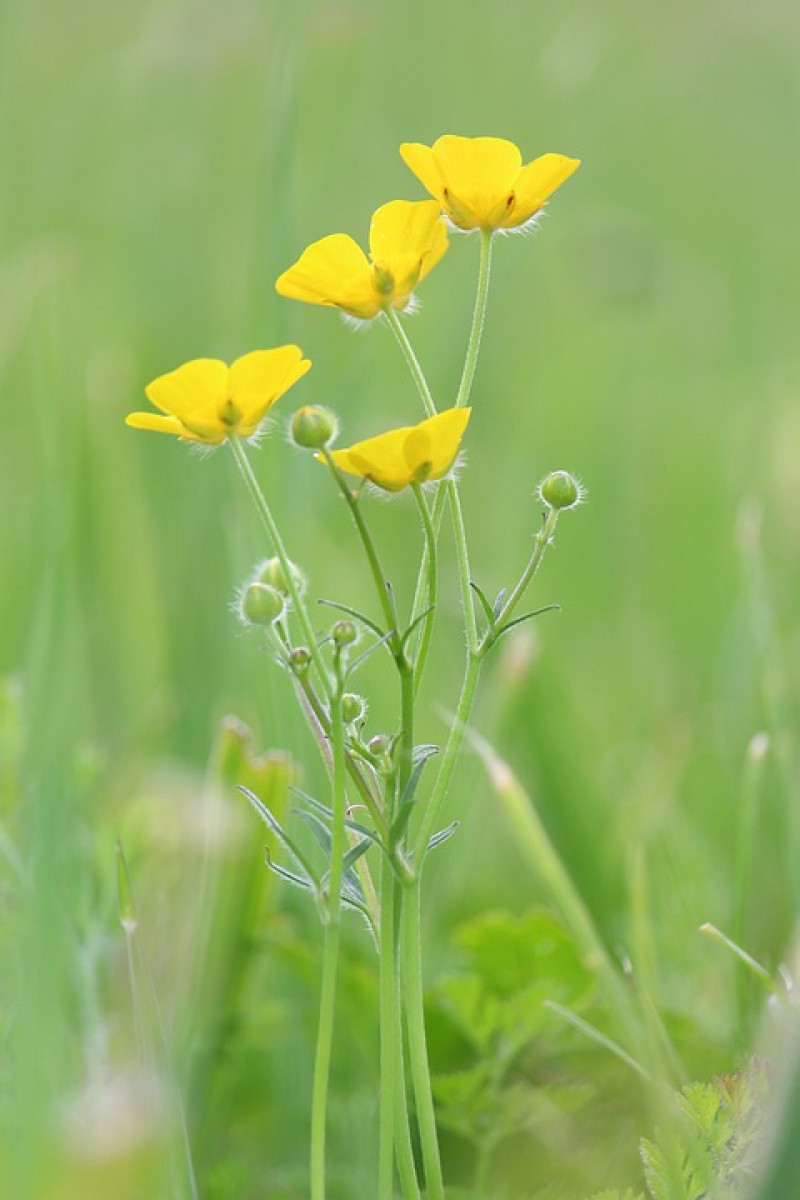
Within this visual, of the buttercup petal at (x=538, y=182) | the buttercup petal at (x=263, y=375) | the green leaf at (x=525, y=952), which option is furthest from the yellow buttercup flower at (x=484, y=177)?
the green leaf at (x=525, y=952)

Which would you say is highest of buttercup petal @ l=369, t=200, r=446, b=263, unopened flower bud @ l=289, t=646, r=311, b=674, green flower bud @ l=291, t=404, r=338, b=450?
buttercup petal @ l=369, t=200, r=446, b=263

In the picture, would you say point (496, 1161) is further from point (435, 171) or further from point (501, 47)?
point (501, 47)

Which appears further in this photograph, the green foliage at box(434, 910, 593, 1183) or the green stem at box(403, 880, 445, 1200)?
the green foliage at box(434, 910, 593, 1183)

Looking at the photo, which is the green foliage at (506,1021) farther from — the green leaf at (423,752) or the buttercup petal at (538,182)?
the buttercup petal at (538,182)

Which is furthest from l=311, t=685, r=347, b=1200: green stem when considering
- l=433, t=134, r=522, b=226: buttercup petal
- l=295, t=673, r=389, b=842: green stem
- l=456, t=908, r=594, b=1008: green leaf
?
l=456, t=908, r=594, b=1008: green leaf

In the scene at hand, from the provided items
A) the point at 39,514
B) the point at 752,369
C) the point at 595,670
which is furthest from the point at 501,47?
the point at 39,514

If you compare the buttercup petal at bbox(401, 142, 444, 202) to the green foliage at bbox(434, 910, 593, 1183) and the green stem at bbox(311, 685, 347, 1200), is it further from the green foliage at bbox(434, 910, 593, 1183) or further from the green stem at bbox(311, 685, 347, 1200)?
the green foliage at bbox(434, 910, 593, 1183)
